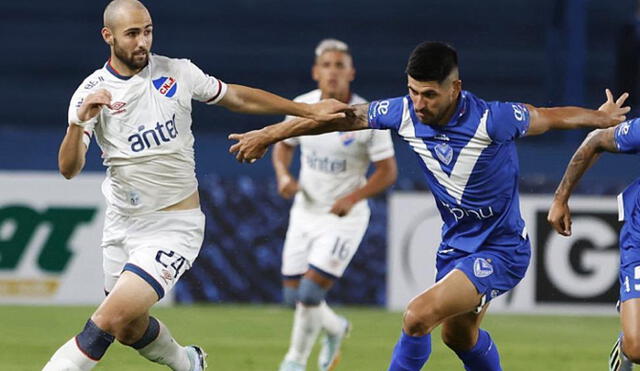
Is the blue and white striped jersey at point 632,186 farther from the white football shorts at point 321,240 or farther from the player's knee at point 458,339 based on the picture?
the white football shorts at point 321,240

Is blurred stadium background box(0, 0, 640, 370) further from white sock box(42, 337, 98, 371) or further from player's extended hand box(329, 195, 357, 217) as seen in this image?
white sock box(42, 337, 98, 371)

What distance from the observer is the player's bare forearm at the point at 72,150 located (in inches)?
236

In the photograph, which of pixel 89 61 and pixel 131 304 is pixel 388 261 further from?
pixel 131 304

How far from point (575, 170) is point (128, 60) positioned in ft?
7.60

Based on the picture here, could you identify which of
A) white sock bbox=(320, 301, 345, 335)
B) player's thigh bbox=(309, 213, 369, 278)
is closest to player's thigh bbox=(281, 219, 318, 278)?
player's thigh bbox=(309, 213, 369, 278)

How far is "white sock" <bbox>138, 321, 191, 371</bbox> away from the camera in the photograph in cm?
681

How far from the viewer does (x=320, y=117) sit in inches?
254

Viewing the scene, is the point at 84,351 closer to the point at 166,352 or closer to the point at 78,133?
the point at 166,352

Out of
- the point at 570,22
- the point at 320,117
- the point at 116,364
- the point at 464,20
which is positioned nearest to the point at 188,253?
the point at 320,117

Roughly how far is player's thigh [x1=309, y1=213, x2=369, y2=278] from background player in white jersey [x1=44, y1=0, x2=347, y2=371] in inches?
84.0

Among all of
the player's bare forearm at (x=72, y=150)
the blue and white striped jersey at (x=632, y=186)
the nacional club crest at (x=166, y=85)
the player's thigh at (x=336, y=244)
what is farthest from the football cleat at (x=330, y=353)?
the player's bare forearm at (x=72, y=150)

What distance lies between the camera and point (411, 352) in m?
6.39

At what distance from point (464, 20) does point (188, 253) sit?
1004cm

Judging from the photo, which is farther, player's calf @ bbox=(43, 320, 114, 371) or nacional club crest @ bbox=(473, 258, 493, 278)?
nacional club crest @ bbox=(473, 258, 493, 278)
